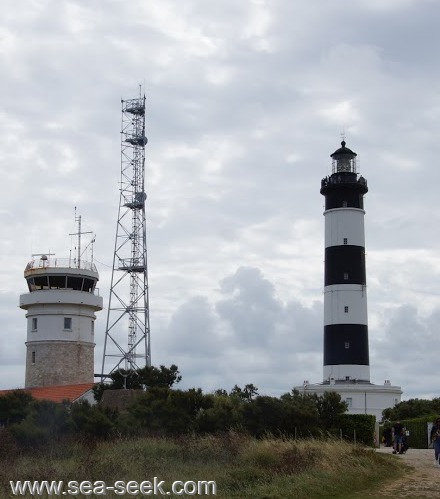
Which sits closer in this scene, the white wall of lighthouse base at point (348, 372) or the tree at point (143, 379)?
the tree at point (143, 379)

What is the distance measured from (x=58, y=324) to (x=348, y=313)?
17019 millimetres

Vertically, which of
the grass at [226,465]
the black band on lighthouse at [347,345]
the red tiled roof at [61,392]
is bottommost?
the grass at [226,465]

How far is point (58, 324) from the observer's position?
5009 centimetres

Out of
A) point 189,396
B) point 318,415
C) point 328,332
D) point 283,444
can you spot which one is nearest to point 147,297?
point 328,332

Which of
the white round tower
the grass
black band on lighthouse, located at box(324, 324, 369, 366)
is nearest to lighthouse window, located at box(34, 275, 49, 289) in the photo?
the white round tower

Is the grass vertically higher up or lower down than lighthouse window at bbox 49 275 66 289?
lower down

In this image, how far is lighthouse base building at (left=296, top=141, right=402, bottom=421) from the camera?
48.2 metres

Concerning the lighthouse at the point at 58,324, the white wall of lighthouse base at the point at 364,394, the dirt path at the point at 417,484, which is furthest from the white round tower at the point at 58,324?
the dirt path at the point at 417,484

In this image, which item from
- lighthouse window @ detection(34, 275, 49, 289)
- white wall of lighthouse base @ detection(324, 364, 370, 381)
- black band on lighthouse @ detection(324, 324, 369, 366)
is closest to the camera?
black band on lighthouse @ detection(324, 324, 369, 366)

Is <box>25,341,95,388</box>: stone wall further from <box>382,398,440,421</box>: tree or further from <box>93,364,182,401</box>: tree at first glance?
<box>382,398,440,421</box>: tree

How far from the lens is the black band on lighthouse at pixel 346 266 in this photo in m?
49.0

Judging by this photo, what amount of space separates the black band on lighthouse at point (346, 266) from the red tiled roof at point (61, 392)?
15.3m

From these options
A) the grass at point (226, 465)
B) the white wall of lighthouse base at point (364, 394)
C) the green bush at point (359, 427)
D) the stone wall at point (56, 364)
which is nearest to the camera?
the grass at point (226, 465)

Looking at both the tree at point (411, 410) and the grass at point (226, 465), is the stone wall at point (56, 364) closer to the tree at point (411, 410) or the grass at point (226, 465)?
the tree at point (411, 410)
